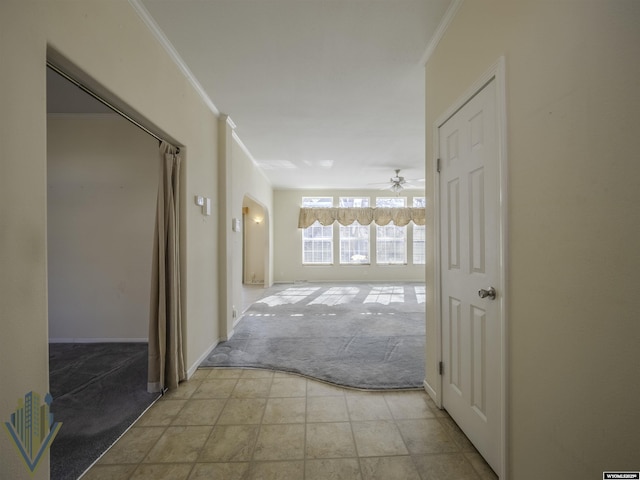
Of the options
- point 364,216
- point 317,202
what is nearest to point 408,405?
point 364,216

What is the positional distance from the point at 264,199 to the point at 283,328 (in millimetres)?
3778

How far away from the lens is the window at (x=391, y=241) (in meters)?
8.74

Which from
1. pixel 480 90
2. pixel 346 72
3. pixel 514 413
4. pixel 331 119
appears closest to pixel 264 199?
pixel 331 119

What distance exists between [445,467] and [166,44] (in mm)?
3522

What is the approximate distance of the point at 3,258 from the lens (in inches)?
40.9

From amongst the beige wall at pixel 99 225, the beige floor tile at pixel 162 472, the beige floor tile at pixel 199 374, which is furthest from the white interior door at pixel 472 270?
the beige wall at pixel 99 225

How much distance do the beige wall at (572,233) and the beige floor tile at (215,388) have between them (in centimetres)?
209

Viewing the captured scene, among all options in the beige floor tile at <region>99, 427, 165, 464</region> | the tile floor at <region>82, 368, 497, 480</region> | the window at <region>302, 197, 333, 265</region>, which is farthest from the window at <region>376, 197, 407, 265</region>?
the beige floor tile at <region>99, 427, 165, 464</region>

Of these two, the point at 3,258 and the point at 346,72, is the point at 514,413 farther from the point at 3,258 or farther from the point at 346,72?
the point at 346,72

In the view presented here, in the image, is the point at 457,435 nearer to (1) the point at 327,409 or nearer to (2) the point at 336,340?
(1) the point at 327,409

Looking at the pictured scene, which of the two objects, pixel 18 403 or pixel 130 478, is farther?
pixel 130 478

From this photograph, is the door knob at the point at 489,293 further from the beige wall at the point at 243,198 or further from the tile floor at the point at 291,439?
the beige wall at the point at 243,198

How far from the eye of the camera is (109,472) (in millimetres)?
1573

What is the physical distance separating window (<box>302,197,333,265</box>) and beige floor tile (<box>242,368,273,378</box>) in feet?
19.6
